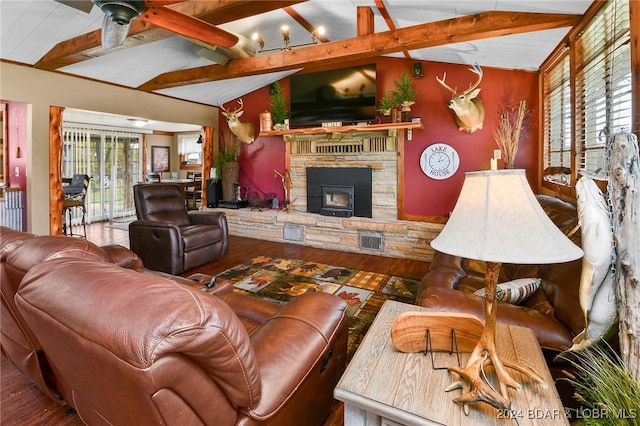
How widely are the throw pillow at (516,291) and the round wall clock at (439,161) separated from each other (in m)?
3.09

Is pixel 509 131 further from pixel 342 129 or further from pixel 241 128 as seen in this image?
pixel 241 128

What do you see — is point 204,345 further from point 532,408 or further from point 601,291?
point 601,291

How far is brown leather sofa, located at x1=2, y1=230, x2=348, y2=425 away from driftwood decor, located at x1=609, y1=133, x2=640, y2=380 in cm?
113

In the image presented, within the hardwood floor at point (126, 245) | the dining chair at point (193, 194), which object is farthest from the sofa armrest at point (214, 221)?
the dining chair at point (193, 194)

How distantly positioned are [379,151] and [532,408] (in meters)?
4.56

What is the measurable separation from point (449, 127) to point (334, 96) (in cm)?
179

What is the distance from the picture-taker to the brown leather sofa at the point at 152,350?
744 mm

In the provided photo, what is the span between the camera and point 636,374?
1178 millimetres

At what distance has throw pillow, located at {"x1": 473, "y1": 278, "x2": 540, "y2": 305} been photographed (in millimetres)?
1890

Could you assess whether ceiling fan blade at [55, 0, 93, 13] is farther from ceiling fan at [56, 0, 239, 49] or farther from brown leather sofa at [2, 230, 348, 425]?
brown leather sofa at [2, 230, 348, 425]

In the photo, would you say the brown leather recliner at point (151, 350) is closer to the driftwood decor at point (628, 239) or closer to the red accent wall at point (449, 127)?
the driftwood decor at point (628, 239)

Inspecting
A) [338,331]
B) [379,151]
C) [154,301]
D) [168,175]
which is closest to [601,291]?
[338,331]

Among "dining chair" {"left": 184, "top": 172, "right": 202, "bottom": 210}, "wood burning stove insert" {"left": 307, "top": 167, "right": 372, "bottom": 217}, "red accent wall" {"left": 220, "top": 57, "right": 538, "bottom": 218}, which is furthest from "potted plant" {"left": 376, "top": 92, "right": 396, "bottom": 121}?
"dining chair" {"left": 184, "top": 172, "right": 202, "bottom": 210}

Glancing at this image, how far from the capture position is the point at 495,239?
0.96 metres
